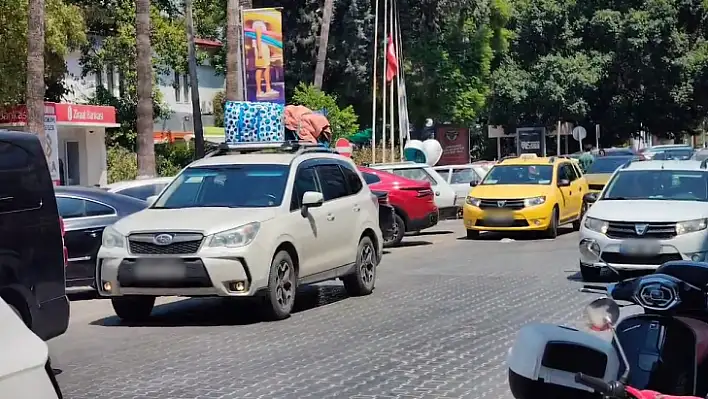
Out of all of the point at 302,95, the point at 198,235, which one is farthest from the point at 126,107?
the point at 198,235

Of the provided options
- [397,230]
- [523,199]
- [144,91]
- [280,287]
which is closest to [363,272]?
[280,287]

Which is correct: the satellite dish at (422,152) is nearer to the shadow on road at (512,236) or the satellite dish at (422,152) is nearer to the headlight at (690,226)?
the shadow on road at (512,236)

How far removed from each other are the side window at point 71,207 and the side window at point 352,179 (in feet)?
11.5

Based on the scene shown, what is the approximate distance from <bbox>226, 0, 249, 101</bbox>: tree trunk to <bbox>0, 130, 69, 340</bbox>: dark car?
18853 mm

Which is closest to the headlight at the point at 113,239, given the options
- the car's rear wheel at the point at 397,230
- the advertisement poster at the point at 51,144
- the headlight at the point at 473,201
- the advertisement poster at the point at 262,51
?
the car's rear wheel at the point at 397,230

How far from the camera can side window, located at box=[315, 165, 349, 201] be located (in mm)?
12672

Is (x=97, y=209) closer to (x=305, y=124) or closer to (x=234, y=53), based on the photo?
(x=305, y=124)

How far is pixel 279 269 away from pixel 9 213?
12.0ft

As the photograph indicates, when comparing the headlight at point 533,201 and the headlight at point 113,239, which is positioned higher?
the headlight at point 113,239

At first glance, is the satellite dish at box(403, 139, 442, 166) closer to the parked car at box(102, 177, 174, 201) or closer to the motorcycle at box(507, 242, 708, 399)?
the parked car at box(102, 177, 174, 201)

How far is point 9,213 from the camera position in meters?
8.14

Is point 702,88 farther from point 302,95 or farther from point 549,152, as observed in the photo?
point 302,95

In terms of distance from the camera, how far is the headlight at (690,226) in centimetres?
1320

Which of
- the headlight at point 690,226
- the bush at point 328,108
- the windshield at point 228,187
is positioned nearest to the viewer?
the windshield at point 228,187
